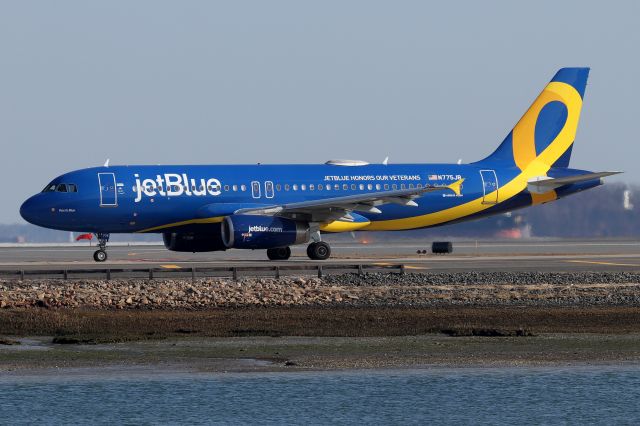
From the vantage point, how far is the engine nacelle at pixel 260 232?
54.5 m

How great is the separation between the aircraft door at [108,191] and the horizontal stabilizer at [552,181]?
20.1m

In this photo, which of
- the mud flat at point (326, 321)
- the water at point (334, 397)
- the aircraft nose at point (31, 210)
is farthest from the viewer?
the aircraft nose at point (31, 210)

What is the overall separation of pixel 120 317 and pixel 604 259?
3081 cm

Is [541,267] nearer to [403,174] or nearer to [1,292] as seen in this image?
[403,174]

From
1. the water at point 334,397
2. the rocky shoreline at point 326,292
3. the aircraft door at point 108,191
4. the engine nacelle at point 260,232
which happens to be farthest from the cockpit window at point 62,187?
the water at point 334,397

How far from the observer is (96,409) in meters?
24.4

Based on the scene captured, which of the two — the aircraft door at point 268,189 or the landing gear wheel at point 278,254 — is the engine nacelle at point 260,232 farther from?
the landing gear wheel at point 278,254

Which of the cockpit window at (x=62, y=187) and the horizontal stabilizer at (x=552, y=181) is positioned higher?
the cockpit window at (x=62, y=187)

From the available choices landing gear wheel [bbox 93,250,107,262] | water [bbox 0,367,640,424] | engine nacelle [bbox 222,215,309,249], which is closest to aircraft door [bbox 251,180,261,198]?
engine nacelle [bbox 222,215,309,249]

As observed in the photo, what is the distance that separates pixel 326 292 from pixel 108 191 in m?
16.9

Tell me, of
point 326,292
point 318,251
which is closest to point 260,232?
point 318,251

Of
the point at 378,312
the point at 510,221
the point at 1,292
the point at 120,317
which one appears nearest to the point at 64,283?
the point at 1,292

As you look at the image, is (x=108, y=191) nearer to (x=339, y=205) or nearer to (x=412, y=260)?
(x=339, y=205)

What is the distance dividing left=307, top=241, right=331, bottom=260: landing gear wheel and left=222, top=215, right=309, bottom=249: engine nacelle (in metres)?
2.15
